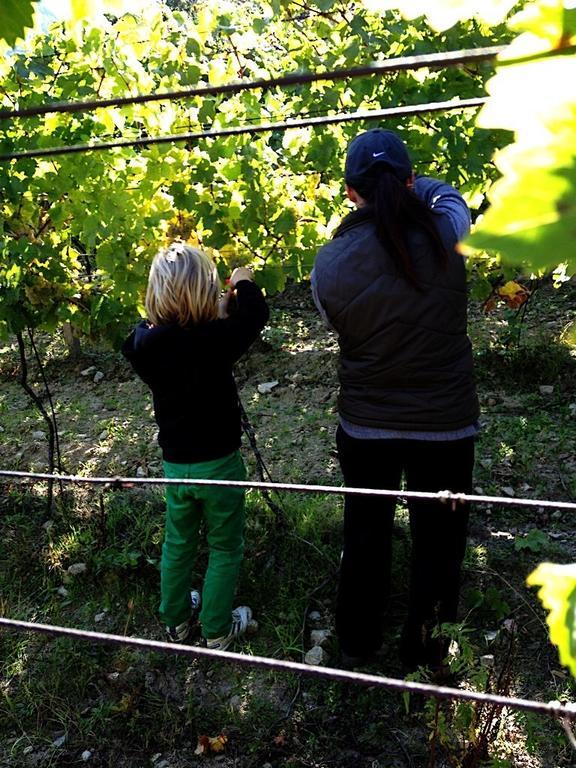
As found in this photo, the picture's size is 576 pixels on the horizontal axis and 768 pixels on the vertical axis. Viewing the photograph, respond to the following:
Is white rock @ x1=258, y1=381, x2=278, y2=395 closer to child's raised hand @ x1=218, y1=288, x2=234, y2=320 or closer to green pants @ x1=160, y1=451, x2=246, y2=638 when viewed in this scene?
green pants @ x1=160, y1=451, x2=246, y2=638

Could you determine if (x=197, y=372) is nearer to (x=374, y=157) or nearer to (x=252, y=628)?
(x=374, y=157)

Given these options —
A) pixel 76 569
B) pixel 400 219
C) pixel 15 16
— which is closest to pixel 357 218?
pixel 400 219

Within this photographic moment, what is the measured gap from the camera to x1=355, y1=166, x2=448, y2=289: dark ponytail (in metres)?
2.01

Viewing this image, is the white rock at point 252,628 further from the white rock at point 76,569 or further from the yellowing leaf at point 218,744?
the white rock at point 76,569

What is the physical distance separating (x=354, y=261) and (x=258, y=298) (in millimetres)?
579

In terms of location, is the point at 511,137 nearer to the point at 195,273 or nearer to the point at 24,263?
the point at 195,273

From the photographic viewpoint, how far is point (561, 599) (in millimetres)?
481

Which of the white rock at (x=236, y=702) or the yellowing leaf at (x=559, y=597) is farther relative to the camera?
the white rock at (x=236, y=702)

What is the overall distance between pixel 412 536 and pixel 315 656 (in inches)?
27.4

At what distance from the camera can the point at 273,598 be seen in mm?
3141

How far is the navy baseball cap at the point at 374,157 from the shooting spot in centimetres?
202

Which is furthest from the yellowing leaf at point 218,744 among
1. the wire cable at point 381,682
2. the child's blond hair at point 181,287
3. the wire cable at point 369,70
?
the wire cable at point 369,70

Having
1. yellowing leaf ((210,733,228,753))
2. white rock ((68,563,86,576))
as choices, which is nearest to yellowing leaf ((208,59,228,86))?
white rock ((68,563,86,576))

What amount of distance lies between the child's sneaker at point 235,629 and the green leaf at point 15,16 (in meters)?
2.40
